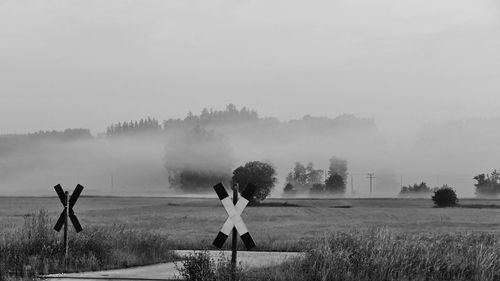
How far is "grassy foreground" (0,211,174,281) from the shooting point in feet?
74.7

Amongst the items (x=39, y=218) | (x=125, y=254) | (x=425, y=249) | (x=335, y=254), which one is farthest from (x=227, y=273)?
(x=39, y=218)

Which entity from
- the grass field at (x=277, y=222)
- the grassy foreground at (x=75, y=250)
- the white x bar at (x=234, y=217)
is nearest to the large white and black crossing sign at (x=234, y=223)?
the white x bar at (x=234, y=217)

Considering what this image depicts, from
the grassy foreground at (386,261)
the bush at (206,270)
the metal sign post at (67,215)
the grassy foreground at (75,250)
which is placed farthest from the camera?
the metal sign post at (67,215)

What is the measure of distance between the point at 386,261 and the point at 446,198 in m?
118

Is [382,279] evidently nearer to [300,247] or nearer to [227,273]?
[227,273]

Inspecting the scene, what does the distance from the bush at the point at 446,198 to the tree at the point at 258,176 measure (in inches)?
1190

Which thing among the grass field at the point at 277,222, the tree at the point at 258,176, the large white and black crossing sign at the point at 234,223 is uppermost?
the tree at the point at 258,176

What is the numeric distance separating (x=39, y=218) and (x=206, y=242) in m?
10.3

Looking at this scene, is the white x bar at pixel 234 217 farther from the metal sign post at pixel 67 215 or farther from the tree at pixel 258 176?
the tree at pixel 258 176

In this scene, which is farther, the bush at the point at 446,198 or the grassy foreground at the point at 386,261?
the bush at the point at 446,198

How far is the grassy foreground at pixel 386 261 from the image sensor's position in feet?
64.7

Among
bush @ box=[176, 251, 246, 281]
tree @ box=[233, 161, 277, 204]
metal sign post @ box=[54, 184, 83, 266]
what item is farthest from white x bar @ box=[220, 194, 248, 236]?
tree @ box=[233, 161, 277, 204]

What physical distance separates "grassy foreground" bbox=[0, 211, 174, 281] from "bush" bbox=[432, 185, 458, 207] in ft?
367

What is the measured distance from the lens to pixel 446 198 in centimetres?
13412
